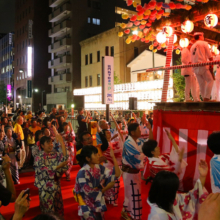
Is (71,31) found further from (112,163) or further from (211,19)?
(112,163)

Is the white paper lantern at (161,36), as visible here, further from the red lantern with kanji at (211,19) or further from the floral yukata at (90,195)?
the floral yukata at (90,195)

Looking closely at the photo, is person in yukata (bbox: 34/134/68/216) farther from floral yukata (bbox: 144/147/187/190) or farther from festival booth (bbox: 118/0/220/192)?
festival booth (bbox: 118/0/220/192)

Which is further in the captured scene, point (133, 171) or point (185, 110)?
point (185, 110)

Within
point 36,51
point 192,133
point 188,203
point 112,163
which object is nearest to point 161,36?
point 192,133

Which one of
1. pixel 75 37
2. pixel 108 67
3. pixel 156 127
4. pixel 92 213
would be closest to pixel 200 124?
pixel 156 127

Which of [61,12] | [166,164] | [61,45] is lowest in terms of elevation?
[166,164]

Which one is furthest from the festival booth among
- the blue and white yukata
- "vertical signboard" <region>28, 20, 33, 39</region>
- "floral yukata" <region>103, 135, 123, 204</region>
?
"vertical signboard" <region>28, 20, 33, 39</region>

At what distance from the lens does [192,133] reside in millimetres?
5012

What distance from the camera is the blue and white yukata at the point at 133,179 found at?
164 inches

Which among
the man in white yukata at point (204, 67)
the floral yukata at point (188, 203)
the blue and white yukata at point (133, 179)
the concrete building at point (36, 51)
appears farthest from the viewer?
the concrete building at point (36, 51)

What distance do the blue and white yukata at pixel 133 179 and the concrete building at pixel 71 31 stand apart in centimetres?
2780

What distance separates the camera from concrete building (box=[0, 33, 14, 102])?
5618cm

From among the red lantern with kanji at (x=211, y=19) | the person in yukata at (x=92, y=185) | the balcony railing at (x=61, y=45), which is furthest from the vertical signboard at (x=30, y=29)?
the person in yukata at (x=92, y=185)

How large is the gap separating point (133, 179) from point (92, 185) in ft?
4.07
